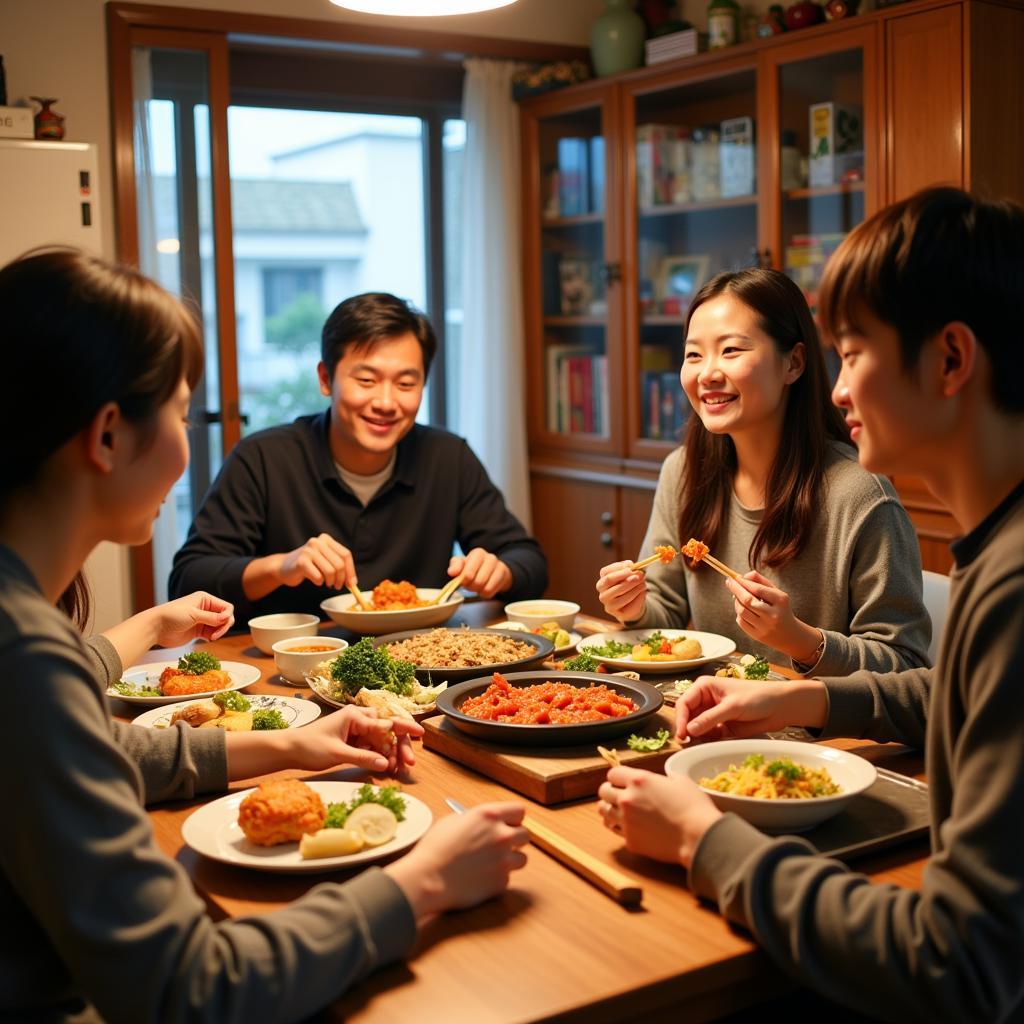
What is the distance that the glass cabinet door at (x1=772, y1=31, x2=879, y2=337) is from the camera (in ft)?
11.4

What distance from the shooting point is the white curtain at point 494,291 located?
4.68 m

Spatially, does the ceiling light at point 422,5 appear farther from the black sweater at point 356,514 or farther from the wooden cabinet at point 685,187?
the wooden cabinet at point 685,187

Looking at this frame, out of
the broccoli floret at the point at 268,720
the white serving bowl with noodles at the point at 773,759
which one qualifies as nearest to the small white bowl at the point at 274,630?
the broccoli floret at the point at 268,720

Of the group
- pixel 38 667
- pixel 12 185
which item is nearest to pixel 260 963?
pixel 38 667

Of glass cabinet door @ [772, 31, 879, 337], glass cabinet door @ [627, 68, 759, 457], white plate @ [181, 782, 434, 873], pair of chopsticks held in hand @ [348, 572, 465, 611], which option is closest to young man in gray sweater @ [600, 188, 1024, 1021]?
white plate @ [181, 782, 434, 873]

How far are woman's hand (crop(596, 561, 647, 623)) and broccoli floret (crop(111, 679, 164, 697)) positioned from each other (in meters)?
0.79

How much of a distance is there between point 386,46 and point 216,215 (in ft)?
2.98

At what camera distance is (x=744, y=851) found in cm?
118

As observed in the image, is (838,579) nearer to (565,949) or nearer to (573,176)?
(565,949)

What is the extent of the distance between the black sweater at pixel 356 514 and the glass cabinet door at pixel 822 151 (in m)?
1.33

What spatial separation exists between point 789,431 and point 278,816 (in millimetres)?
1348

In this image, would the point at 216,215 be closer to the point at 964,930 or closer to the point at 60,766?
the point at 60,766

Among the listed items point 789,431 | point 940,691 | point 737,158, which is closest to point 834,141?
point 737,158

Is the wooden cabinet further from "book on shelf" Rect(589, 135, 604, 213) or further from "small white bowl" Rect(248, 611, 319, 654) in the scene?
"small white bowl" Rect(248, 611, 319, 654)
